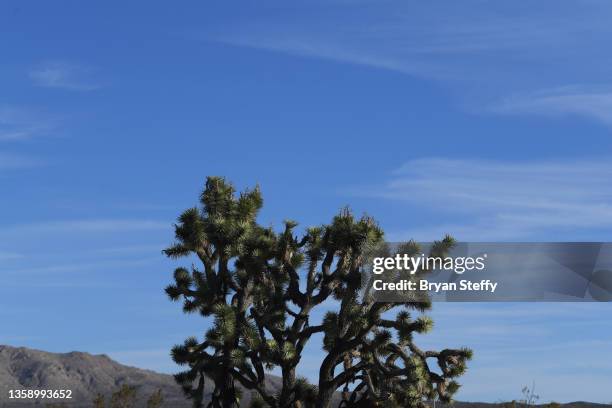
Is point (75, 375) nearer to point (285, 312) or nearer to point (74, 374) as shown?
point (74, 374)

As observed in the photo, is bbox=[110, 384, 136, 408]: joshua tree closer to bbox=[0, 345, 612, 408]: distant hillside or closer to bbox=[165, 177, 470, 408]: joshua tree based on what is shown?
bbox=[165, 177, 470, 408]: joshua tree

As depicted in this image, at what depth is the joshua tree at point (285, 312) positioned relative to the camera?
23.2 m

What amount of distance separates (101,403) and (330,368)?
583cm

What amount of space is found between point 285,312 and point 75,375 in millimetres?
85856

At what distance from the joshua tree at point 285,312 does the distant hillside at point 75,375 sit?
70.8 meters

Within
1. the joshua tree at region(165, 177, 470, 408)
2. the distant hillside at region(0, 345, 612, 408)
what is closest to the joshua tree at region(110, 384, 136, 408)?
the joshua tree at region(165, 177, 470, 408)

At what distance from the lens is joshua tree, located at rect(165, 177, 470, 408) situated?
23.2 metres

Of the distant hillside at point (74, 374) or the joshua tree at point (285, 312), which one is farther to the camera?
the distant hillside at point (74, 374)

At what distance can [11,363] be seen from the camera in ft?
354

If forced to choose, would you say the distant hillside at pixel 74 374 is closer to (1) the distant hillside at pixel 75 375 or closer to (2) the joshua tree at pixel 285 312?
(1) the distant hillside at pixel 75 375

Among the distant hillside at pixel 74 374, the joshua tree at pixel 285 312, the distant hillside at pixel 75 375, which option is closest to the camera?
the joshua tree at pixel 285 312

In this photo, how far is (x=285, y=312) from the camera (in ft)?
79.9

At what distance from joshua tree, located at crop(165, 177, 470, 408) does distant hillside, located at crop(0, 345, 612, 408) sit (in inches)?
2786

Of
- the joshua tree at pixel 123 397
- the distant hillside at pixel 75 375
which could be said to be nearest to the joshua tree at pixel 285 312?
the joshua tree at pixel 123 397
